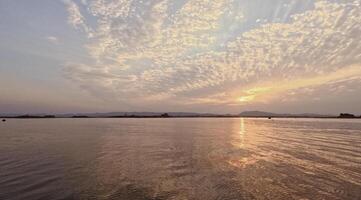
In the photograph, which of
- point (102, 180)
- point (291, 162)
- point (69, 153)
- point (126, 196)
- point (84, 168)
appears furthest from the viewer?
point (69, 153)

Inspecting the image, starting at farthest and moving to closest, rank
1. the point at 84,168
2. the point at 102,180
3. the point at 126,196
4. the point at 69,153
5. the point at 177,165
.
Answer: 1. the point at 69,153
2. the point at 177,165
3. the point at 84,168
4. the point at 102,180
5. the point at 126,196

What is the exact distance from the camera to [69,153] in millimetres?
24422

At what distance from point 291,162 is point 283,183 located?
23.1 feet

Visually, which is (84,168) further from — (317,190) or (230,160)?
(317,190)

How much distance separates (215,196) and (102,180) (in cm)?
650

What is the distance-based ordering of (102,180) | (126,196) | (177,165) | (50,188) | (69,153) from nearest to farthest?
1. (126,196)
2. (50,188)
3. (102,180)
4. (177,165)
5. (69,153)

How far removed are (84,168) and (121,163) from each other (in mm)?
2853

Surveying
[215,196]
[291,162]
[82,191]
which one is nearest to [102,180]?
[82,191]

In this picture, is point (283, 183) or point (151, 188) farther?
point (283, 183)

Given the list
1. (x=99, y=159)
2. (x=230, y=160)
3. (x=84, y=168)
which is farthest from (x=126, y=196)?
(x=230, y=160)

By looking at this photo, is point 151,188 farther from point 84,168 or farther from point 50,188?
point 84,168

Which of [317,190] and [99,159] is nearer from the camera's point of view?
[317,190]

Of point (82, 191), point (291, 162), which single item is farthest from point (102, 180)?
point (291, 162)

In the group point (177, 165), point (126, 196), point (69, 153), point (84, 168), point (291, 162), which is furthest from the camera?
point (69, 153)
